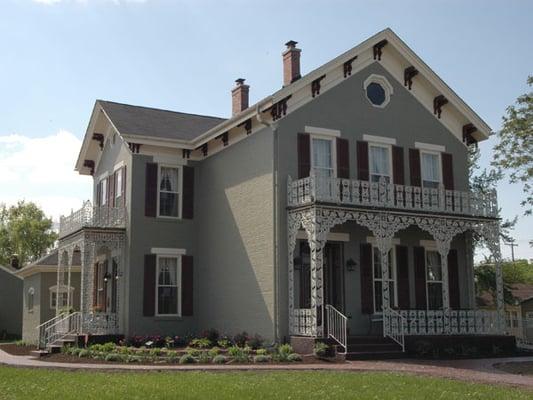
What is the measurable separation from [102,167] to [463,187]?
41.9 ft

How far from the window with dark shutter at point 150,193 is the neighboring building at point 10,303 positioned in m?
17.5

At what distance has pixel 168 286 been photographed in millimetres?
22266

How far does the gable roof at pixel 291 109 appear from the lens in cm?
1967

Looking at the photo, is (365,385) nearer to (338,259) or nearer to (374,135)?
(338,259)

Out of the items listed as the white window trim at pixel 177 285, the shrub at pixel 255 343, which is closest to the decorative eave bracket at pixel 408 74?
the white window trim at pixel 177 285

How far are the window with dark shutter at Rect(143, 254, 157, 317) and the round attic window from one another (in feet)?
27.1

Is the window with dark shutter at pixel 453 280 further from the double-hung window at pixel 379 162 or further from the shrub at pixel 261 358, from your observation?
the shrub at pixel 261 358

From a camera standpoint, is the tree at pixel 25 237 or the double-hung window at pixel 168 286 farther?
the tree at pixel 25 237

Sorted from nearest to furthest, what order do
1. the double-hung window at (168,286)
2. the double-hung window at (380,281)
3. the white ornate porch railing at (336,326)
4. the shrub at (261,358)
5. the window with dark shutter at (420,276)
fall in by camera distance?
the shrub at (261,358)
the white ornate porch railing at (336,326)
the double-hung window at (380,281)
the window with dark shutter at (420,276)
the double-hung window at (168,286)

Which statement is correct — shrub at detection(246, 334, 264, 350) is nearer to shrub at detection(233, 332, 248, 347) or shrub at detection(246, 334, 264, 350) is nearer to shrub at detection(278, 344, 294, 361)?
shrub at detection(233, 332, 248, 347)

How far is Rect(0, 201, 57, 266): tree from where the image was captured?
2453 inches

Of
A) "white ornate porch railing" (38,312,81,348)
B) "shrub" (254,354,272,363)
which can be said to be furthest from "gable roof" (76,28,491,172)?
"shrub" (254,354,272,363)

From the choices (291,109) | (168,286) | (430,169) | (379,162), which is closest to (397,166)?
(379,162)

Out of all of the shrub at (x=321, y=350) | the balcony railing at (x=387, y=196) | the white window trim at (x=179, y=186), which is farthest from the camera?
the white window trim at (x=179, y=186)
